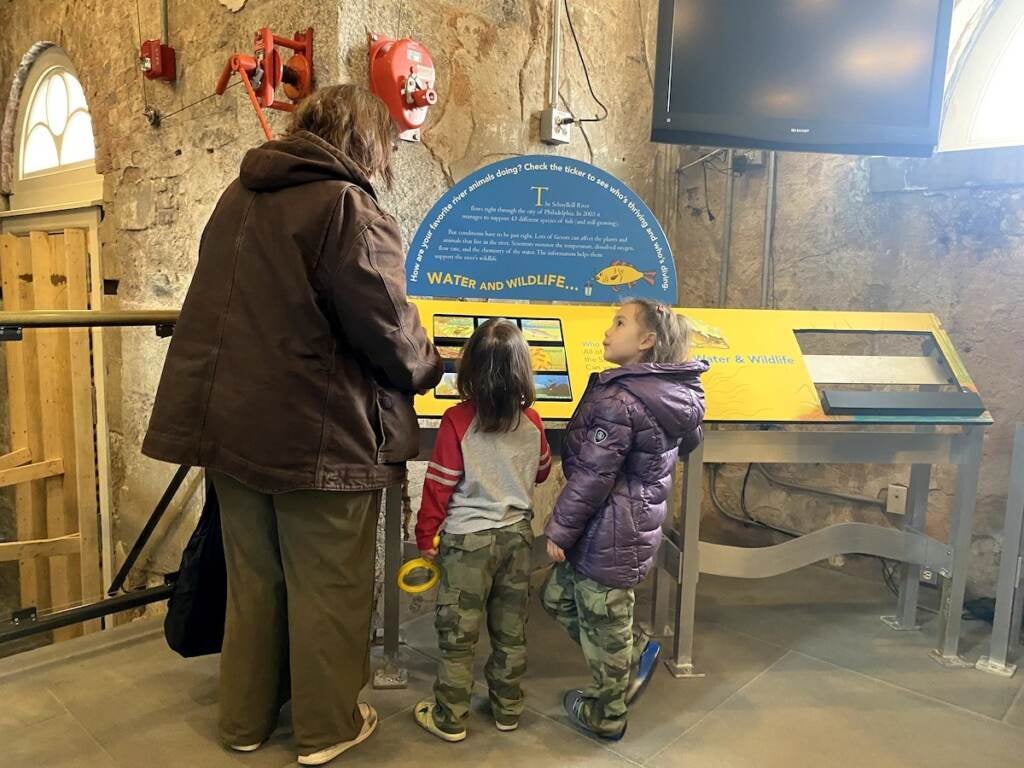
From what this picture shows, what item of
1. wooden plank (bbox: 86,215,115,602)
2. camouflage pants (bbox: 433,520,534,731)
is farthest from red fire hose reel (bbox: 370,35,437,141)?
wooden plank (bbox: 86,215,115,602)

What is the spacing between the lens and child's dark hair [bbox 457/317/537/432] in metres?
1.84

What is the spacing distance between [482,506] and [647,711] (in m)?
0.80

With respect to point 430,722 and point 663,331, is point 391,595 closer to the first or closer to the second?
point 430,722

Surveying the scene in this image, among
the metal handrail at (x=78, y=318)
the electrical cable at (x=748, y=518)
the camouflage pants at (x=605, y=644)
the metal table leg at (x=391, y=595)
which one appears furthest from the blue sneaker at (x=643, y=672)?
the metal handrail at (x=78, y=318)

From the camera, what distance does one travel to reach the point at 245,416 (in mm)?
1647

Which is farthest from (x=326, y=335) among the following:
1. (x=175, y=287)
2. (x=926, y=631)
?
(x=926, y=631)

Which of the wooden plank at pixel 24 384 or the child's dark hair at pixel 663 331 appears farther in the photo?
the wooden plank at pixel 24 384

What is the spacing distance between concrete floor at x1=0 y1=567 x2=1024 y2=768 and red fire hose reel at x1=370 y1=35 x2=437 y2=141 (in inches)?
68.6

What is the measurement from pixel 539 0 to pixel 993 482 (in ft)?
8.45

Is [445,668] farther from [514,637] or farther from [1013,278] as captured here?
[1013,278]

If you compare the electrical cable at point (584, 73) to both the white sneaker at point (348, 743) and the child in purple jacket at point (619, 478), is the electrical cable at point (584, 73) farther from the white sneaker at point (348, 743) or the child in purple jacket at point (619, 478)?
the white sneaker at point (348, 743)

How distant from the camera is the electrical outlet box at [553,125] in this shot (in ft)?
9.74

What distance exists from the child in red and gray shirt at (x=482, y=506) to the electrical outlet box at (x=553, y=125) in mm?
1379

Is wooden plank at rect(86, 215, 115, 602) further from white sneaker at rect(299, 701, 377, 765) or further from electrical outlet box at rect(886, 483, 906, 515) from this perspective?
electrical outlet box at rect(886, 483, 906, 515)
